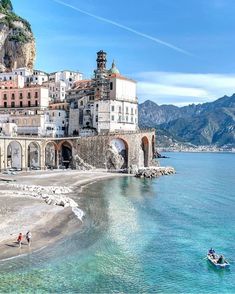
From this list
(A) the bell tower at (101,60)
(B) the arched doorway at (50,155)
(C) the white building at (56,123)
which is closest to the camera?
(B) the arched doorway at (50,155)

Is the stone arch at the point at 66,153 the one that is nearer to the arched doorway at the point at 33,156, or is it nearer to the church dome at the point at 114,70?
the arched doorway at the point at 33,156

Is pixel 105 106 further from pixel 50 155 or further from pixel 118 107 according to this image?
pixel 50 155

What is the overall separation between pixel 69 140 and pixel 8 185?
40739 mm

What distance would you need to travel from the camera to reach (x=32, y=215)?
5775 cm

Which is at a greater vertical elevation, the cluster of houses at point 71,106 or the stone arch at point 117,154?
the cluster of houses at point 71,106

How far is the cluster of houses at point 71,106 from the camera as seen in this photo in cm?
13075

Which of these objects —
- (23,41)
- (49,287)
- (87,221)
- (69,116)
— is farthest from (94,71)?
(49,287)

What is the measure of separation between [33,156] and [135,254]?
89.9 m

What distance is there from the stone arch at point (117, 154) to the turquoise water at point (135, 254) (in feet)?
163

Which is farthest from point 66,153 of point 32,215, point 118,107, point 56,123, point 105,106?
point 32,215

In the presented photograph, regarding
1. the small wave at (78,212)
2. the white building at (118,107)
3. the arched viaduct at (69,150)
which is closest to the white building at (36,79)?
the white building at (118,107)

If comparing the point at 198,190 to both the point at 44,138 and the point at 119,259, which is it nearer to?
the point at 44,138

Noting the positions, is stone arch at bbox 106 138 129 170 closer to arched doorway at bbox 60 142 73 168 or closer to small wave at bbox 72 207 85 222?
arched doorway at bbox 60 142 73 168

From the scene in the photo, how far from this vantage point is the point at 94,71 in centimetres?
14838
